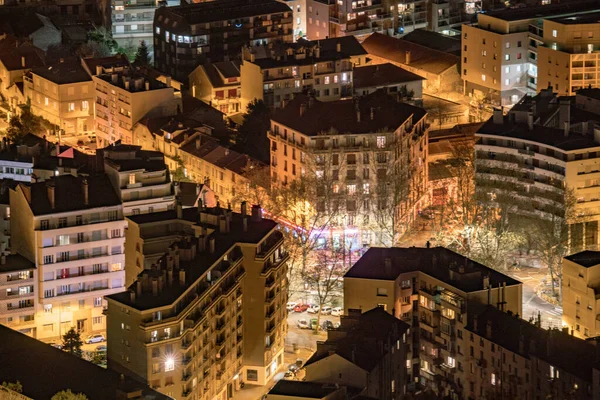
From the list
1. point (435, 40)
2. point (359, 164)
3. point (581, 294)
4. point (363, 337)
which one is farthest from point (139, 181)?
point (435, 40)

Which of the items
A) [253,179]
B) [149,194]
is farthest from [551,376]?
[253,179]

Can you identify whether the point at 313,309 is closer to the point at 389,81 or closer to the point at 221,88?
the point at 221,88

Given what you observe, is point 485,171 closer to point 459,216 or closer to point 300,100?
point 459,216

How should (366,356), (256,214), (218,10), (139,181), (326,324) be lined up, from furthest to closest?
(218,10) → (139,181) → (326,324) → (256,214) → (366,356)

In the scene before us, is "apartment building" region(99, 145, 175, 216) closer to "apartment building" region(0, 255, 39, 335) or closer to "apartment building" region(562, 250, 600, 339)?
"apartment building" region(0, 255, 39, 335)

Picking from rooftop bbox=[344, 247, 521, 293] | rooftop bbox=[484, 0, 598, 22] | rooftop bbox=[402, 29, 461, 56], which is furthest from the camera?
rooftop bbox=[402, 29, 461, 56]

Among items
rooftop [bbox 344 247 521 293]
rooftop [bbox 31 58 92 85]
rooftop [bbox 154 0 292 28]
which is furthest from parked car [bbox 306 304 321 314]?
rooftop [bbox 154 0 292 28]
